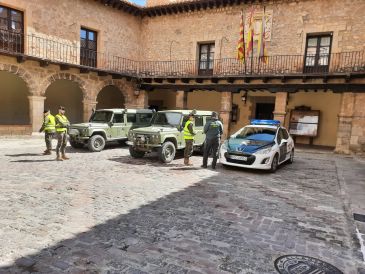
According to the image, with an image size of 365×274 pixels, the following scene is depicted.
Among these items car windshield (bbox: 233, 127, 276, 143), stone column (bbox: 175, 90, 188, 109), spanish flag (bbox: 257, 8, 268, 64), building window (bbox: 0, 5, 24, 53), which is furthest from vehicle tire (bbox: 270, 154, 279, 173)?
building window (bbox: 0, 5, 24, 53)

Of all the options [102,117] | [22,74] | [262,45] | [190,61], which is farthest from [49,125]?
[262,45]

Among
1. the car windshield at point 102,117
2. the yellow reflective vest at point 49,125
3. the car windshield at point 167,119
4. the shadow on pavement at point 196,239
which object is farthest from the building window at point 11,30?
the shadow on pavement at point 196,239

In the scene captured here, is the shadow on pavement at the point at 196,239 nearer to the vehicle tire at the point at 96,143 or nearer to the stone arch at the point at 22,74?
the vehicle tire at the point at 96,143

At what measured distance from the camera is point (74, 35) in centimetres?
1641

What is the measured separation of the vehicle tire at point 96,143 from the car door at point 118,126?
0.64 metres

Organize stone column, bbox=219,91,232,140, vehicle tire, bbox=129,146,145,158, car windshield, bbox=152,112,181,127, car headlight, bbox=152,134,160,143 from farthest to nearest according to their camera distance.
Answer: stone column, bbox=219,91,232,140 → car windshield, bbox=152,112,181,127 → vehicle tire, bbox=129,146,145,158 → car headlight, bbox=152,134,160,143

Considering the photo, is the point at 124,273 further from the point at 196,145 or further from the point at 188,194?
the point at 196,145

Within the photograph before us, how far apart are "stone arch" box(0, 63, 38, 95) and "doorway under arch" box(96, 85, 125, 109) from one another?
7.51m

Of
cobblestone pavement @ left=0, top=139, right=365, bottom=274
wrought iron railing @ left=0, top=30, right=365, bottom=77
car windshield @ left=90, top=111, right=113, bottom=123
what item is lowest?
cobblestone pavement @ left=0, top=139, right=365, bottom=274

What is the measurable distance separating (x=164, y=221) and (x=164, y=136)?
16.8 ft

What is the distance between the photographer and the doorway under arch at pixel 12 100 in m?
16.8

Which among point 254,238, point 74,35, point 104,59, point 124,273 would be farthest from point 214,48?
point 124,273

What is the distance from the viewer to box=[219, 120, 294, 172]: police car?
838cm

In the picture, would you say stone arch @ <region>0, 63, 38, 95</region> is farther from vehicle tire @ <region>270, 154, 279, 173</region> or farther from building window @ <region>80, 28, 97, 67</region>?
vehicle tire @ <region>270, 154, 279, 173</region>
